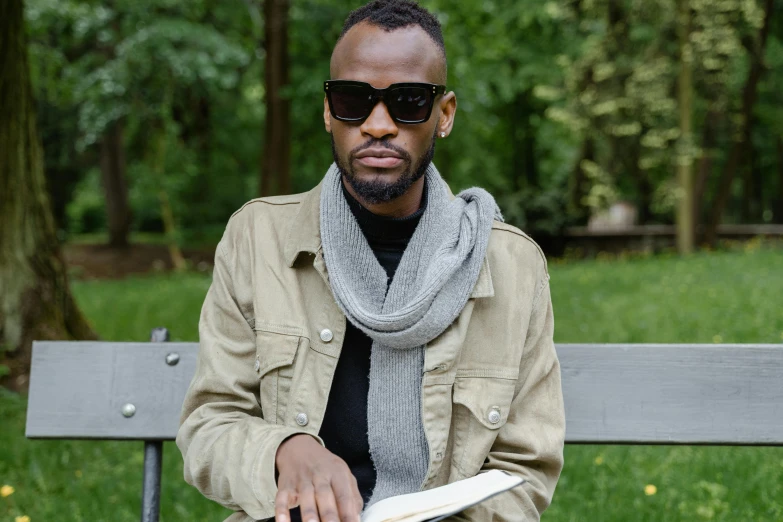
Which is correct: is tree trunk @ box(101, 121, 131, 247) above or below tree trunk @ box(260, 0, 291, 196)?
below

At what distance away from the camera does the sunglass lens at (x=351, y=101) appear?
7.36 ft

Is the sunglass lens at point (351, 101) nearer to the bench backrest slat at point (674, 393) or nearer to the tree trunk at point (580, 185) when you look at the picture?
the bench backrest slat at point (674, 393)

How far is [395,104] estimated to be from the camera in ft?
7.41

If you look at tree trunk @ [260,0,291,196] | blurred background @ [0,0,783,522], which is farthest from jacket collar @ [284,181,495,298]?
tree trunk @ [260,0,291,196]

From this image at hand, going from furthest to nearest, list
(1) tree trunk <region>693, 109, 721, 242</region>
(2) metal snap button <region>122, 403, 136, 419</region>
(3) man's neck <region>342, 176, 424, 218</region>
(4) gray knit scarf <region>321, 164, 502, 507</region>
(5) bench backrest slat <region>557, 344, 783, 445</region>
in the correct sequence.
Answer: (1) tree trunk <region>693, 109, 721, 242</region>, (2) metal snap button <region>122, 403, 136, 419</region>, (5) bench backrest slat <region>557, 344, 783, 445</region>, (3) man's neck <region>342, 176, 424, 218</region>, (4) gray knit scarf <region>321, 164, 502, 507</region>

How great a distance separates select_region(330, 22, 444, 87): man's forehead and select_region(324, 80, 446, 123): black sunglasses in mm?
27

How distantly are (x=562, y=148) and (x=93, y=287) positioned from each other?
18766mm

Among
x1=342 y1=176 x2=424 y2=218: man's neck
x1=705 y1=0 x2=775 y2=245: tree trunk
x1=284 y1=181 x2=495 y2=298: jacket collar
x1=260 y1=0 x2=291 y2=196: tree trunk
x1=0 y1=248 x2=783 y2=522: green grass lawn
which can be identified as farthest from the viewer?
x1=705 y1=0 x2=775 y2=245: tree trunk

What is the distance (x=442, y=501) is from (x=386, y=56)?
1.11 m

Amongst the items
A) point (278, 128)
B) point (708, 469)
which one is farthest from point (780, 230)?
point (708, 469)

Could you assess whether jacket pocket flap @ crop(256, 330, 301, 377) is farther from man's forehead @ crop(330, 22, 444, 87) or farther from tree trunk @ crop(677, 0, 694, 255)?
tree trunk @ crop(677, 0, 694, 255)

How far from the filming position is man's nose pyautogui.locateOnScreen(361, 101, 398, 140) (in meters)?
2.26

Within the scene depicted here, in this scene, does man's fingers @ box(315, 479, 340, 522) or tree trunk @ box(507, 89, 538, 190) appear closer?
man's fingers @ box(315, 479, 340, 522)

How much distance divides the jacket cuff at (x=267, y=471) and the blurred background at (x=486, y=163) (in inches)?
85.3
